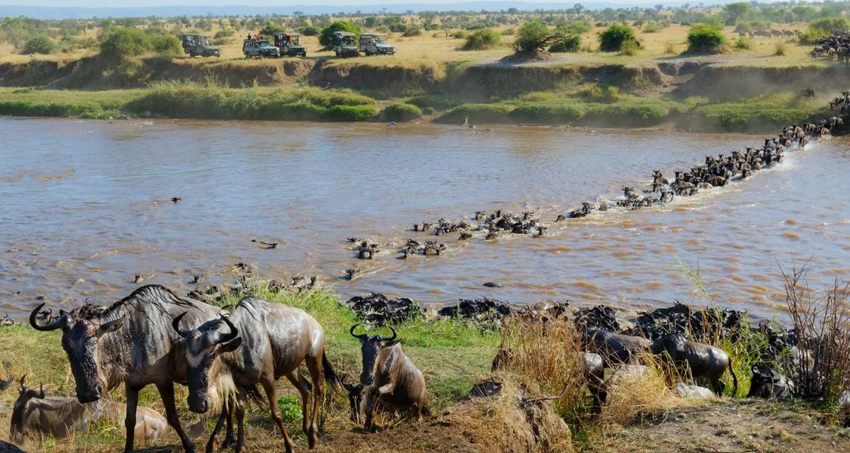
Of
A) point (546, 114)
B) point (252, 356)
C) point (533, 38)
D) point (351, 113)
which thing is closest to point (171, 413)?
point (252, 356)

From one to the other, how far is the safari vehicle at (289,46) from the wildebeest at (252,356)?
3889 cm

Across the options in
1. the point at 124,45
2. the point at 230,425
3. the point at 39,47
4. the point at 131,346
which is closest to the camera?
the point at 131,346

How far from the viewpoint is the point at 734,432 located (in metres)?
5.97

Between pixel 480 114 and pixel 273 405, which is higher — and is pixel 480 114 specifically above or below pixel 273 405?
below

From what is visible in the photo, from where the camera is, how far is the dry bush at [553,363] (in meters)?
6.74

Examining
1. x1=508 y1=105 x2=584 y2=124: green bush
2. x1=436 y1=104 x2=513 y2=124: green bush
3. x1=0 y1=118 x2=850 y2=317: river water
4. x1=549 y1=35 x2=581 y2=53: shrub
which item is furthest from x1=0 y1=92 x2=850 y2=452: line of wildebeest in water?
x1=549 y1=35 x2=581 y2=53: shrub

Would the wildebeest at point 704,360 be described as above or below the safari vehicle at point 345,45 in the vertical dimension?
below

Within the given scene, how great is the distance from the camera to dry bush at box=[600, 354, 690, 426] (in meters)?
6.48

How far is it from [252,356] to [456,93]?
31.7m

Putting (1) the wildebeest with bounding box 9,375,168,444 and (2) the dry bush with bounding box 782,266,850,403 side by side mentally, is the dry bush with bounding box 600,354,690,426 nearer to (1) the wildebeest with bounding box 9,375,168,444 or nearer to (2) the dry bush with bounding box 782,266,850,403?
(2) the dry bush with bounding box 782,266,850,403

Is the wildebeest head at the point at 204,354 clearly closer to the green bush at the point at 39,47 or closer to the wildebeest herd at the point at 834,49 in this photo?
the wildebeest herd at the point at 834,49

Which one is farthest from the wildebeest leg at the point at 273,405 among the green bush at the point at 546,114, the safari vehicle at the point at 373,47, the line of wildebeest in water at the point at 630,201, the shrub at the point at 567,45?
the safari vehicle at the point at 373,47

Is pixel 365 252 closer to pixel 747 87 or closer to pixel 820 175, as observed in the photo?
pixel 820 175

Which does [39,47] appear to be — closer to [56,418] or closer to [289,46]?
[289,46]
